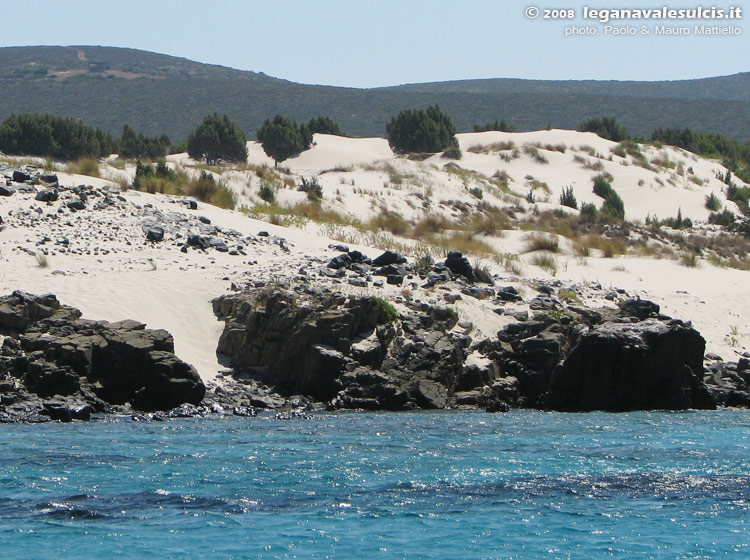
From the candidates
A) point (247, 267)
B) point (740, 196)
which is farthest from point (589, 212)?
point (247, 267)

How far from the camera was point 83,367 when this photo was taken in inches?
549

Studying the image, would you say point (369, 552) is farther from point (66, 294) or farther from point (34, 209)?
point (34, 209)

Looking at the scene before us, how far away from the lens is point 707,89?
138 metres

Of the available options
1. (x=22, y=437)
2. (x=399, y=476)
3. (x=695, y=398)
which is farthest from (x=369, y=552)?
(x=695, y=398)

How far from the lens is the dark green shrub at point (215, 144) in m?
43.7

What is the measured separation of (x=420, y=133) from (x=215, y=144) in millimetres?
10282

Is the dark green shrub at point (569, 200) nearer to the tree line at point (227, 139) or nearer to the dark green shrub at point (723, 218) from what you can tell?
the dark green shrub at point (723, 218)

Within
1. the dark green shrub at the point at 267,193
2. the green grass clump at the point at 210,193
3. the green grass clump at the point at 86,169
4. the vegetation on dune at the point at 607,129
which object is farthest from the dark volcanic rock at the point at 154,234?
the vegetation on dune at the point at 607,129

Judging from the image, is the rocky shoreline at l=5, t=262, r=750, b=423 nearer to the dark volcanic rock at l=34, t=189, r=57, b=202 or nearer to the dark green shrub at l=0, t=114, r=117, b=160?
the dark volcanic rock at l=34, t=189, r=57, b=202

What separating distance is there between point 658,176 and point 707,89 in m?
99.1

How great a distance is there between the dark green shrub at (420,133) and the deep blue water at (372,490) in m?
36.3

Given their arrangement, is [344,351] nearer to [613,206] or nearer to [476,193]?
[476,193]

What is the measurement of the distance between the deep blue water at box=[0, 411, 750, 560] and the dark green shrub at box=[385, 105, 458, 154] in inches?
1431

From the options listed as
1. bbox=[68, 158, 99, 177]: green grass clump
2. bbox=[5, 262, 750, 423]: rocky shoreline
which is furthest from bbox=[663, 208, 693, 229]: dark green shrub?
bbox=[5, 262, 750, 423]: rocky shoreline
